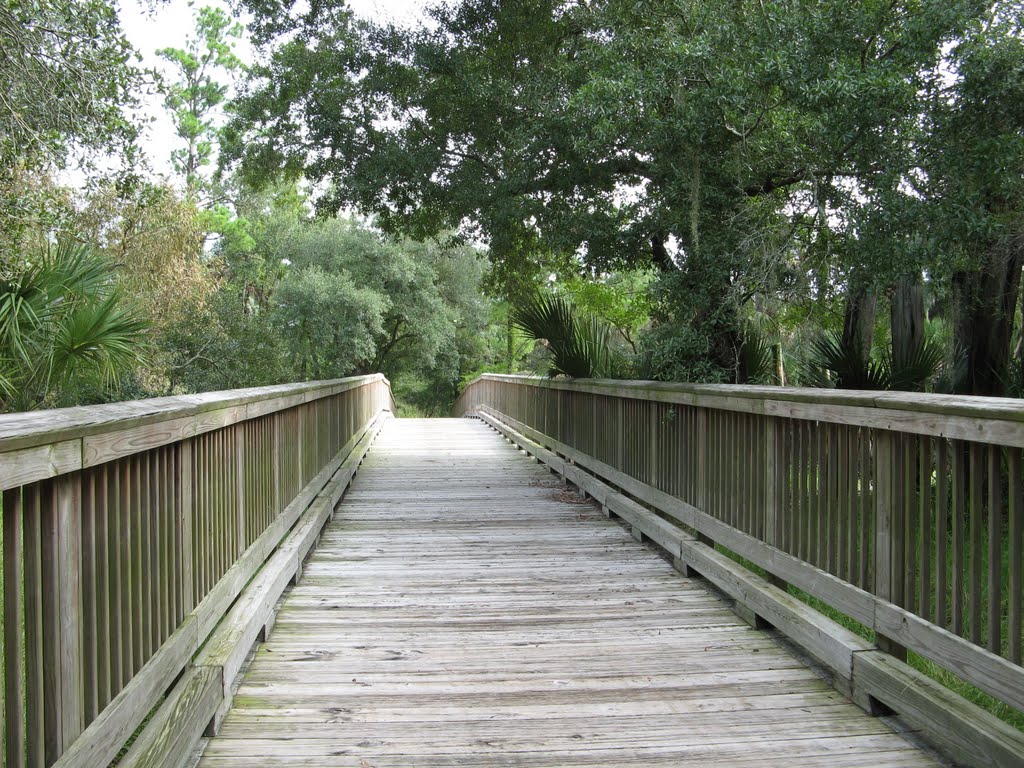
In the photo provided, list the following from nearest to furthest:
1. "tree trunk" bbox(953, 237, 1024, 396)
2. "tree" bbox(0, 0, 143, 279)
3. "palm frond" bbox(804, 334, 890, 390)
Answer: "tree" bbox(0, 0, 143, 279) → "palm frond" bbox(804, 334, 890, 390) → "tree trunk" bbox(953, 237, 1024, 396)

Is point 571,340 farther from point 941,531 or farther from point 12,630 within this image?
point 12,630

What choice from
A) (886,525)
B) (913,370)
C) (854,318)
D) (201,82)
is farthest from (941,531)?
(201,82)

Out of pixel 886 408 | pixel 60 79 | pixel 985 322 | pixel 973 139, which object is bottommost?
pixel 886 408

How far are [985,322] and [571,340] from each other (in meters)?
3.94

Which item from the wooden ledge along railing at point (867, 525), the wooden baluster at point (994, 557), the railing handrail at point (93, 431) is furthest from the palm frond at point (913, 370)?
the railing handrail at point (93, 431)

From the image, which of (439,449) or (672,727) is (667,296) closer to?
(672,727)

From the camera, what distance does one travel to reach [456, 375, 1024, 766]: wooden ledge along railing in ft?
7.52

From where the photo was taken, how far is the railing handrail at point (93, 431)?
1.56 meters

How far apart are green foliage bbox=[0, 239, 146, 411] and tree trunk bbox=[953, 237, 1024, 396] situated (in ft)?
22.9

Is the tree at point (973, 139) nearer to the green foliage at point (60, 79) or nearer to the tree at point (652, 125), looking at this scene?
the tree at point (652, 125)

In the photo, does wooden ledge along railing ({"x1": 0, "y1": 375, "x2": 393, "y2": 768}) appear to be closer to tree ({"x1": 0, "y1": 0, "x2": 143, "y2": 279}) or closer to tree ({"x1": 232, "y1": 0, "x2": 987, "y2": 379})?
tree ({"x1": 232, "y1": 0, "x2": 987, "y2": 379})

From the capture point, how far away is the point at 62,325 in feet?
17.6

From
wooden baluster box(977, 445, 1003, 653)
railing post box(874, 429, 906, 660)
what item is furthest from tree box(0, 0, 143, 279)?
wooden baluster box(977, 445, 1003, 653)

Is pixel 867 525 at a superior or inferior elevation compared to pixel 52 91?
inferior
